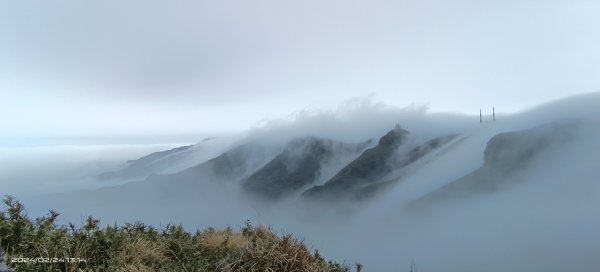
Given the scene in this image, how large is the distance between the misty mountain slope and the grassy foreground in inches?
6620

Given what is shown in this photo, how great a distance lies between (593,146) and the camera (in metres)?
144

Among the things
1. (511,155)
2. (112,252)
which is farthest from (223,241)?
(511,155)

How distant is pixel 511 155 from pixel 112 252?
179m

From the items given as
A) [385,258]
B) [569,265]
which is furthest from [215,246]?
[385,258]

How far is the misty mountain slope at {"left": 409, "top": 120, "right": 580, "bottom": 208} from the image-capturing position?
533 ft

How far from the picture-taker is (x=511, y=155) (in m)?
169

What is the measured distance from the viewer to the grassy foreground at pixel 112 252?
7996 millimetres

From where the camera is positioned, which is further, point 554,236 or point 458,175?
point 458,175

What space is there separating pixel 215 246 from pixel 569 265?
Result: 107808 millimetres

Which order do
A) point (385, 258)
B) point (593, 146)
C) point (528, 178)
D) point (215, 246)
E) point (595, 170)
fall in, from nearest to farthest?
point (215, 246) → point (595, 170) → point (593, 146) → point (528, 178) → point (385, 258)

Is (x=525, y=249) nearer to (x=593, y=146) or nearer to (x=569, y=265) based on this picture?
(x=569, y=265)
